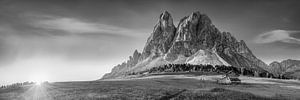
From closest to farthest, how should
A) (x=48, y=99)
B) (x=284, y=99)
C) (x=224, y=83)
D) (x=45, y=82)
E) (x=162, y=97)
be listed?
(x=48, y=99)
(x=162, y=97)
(x=284, y=99)
(x=45, y=82)
(x=224, y=83)

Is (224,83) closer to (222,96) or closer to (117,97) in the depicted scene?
(222,96)

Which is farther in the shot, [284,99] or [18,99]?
[284,99]

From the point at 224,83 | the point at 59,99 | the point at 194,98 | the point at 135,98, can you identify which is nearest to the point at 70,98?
the point at 59,99

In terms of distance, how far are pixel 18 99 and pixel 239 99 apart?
127 ft

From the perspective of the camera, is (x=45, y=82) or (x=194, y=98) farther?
(x=45, y=82)

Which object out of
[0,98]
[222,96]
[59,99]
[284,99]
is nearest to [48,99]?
[59,99]

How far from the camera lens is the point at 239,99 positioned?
155ft

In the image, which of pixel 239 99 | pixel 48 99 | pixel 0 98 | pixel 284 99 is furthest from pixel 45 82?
pixel 284 99

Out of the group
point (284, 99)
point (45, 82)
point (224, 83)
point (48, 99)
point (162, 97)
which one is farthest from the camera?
point (224, 83)

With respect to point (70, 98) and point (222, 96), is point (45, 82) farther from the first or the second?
point (222, 96)

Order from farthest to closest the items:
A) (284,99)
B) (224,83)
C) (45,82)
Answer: (224,83)
(45,82)
(284,99)

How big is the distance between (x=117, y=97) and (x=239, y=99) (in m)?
21.5

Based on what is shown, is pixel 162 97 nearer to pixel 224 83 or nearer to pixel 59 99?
pixel 59 99

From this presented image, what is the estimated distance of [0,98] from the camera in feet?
156
